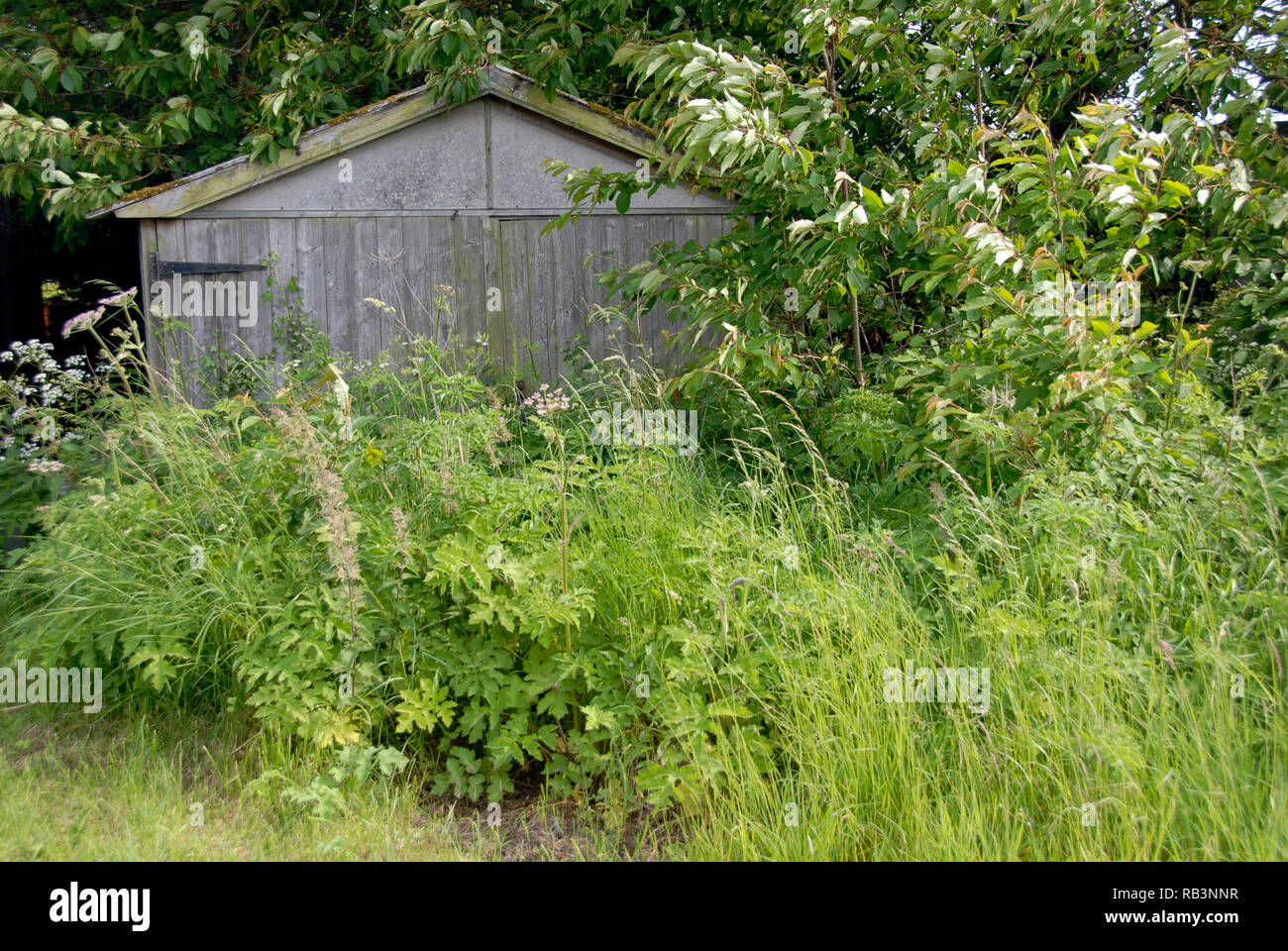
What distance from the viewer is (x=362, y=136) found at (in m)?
6.53

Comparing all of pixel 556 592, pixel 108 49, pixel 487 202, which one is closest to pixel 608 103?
pixel 487 202

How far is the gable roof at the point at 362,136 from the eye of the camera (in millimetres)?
6387

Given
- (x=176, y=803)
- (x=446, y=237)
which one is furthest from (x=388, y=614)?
(x=446, y=237)

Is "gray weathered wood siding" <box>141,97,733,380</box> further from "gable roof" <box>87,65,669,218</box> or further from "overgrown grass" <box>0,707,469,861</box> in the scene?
"overgrown grass" <box>0,707,469,861</box>

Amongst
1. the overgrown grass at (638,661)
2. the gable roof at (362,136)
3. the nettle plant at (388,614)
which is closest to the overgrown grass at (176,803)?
the overgrown grass at (638,661)

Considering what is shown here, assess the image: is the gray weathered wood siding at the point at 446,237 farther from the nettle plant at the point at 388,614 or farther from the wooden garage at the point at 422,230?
the nettle plant at the point at 388,614

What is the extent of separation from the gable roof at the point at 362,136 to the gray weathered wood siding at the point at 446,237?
93mm

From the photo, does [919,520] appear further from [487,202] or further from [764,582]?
[487,202]

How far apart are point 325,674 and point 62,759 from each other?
44.6 inches

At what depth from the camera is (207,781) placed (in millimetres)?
3289

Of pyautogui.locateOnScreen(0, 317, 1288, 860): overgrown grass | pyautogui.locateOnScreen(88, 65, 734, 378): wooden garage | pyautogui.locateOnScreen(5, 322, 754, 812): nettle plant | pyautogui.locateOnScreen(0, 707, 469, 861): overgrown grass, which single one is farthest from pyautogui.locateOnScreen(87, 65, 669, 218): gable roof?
pyautogui.locateOnScreen(0, 707, 469, 861): overgrown grass

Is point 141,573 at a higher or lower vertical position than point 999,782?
higher

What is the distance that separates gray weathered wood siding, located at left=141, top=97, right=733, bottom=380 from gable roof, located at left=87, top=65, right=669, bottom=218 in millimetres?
93
